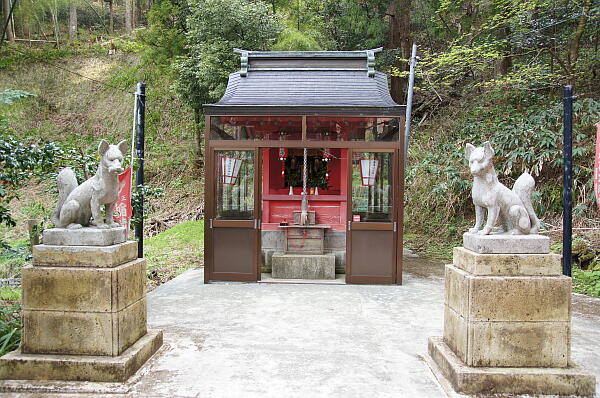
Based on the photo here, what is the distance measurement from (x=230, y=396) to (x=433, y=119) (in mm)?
13138

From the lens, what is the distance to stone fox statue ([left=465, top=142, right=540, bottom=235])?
11.4ft

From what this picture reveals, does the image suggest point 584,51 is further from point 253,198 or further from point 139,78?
point 139,78

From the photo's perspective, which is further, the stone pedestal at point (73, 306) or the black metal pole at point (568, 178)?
the black metal pole at point (568, 178)

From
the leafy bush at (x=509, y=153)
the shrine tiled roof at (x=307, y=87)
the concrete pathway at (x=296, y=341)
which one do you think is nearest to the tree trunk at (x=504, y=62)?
the leafy bush at (x=509, y=153)

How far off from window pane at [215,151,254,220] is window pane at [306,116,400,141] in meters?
1.16

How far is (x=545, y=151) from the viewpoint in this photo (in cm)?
921

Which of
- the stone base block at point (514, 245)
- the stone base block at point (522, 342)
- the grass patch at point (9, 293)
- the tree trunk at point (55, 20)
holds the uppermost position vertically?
the tree trunk at point (55, 20)

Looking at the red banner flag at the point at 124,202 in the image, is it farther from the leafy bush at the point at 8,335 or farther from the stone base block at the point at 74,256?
the stone base block at the point at 74,256

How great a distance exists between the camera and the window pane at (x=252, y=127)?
729 cm

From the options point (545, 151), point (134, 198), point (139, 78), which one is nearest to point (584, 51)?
point (545, 151)

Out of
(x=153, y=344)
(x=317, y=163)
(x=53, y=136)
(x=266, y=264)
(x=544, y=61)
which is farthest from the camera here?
(x=53, y=136)

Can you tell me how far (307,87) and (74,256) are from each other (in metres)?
5.30

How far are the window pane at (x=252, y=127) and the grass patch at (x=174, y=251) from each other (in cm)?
294

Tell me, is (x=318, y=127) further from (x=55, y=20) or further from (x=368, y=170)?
(x=55, y=20)
